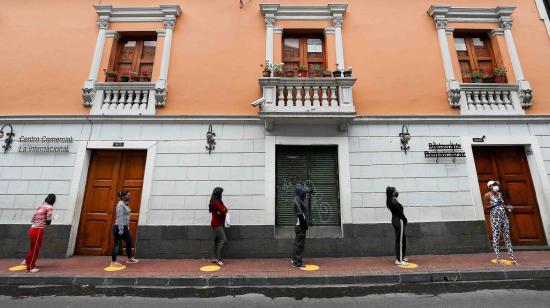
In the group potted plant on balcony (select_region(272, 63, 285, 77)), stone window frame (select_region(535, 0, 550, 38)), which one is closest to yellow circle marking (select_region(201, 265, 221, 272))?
potted plant on balcony (select_region(272, 63, 285, 77))

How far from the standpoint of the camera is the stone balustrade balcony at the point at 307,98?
745 cm

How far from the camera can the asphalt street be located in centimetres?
446

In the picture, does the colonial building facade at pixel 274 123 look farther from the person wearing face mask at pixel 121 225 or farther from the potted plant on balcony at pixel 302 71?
the person wearing face mask at pixel 121 225

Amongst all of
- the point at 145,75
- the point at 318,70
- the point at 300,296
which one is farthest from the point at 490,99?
the point at 145,75

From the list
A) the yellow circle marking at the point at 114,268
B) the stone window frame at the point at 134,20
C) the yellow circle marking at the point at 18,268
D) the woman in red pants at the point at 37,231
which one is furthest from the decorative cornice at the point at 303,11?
the yellow circle marking at the point at 18,268

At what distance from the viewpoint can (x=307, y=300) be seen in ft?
15.2

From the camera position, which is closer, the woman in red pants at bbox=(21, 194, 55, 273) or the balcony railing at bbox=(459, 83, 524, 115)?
the woman in red pants at bbox=(21, 194, 55, 273)

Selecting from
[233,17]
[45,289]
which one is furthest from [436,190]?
[45,289]

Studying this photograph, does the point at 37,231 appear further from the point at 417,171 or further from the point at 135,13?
the point at 417,171

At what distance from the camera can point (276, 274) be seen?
563 centimetres

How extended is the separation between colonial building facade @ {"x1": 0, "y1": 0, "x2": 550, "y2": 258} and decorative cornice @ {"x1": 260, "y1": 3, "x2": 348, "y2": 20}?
0.05 meters

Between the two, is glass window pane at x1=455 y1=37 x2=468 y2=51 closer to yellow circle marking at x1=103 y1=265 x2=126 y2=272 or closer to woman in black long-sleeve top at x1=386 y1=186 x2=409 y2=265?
woman in black long-sleeve top at x1=386 y1=186 x2=409 y2=265

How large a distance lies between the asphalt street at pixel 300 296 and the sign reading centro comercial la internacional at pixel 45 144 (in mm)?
3757

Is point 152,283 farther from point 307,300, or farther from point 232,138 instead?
point 232,138
